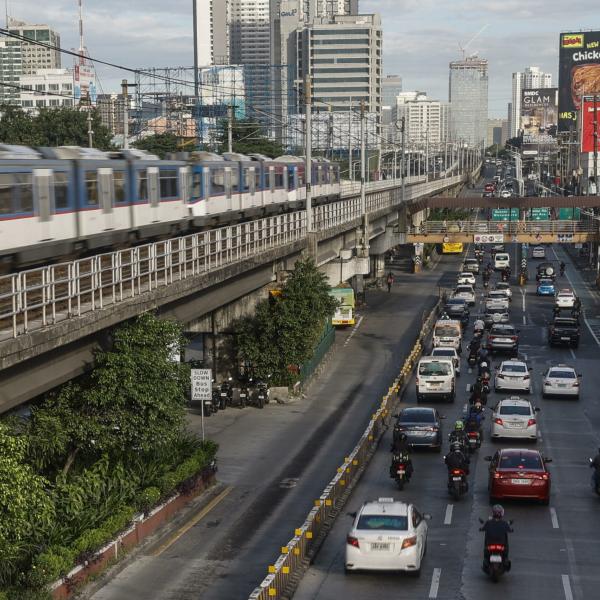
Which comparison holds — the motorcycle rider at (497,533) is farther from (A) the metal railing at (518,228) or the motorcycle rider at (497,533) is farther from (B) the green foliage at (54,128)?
(B) the green foliage at (54,128)

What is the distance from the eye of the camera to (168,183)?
40.6 m

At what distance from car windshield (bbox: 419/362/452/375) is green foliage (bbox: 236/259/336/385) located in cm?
404

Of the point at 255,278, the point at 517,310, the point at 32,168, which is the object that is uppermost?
the point at 32,168

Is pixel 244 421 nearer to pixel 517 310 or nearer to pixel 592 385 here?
pixel 592 385

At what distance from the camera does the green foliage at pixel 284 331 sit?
4481cm

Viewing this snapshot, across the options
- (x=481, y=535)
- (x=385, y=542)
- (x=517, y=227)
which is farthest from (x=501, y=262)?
(x=385, y=542)

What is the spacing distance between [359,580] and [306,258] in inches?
1067

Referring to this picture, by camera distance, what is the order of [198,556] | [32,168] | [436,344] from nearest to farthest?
1. [198,556]
2. [32,168]
3. [436,344]

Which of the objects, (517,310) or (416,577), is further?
(517,310)

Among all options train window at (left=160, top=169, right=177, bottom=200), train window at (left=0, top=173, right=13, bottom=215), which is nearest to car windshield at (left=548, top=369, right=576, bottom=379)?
train window at (left=160, top=169, right=177, bottom=200)

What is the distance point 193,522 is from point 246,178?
2802 cm

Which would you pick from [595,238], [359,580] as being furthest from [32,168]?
[595,238]

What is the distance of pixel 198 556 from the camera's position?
24.2m

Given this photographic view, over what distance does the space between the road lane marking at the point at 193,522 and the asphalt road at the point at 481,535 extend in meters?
3.01
